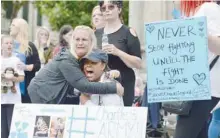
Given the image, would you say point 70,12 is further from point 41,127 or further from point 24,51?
point 41,127

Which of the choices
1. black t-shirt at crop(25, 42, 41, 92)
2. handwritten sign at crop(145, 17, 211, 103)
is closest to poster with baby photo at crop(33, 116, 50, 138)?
handwritten sign at crop(145, 17, 211, 103)

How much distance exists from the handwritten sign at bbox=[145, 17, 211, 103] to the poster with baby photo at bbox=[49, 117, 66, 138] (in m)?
0.73

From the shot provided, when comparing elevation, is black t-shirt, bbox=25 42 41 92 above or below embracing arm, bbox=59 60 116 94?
above

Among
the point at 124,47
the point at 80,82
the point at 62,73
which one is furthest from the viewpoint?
the point at 124,47

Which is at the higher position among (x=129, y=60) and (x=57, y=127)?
(x=129, y=60)

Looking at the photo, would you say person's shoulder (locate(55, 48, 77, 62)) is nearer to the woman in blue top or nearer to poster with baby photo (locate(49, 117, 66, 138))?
poster with baby photo (locate(49, 117, 66, 138))

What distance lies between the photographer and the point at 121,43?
5188mm

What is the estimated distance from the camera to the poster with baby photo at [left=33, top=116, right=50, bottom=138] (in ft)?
14.7

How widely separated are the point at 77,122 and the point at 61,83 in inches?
22.3

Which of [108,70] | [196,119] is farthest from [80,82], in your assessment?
[196,119]

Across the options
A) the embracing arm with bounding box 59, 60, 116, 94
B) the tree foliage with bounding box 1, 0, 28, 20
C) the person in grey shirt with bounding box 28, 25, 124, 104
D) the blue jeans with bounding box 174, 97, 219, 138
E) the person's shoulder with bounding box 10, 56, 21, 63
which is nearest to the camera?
the blue jeans with bounding box 174, 97, 219, 138

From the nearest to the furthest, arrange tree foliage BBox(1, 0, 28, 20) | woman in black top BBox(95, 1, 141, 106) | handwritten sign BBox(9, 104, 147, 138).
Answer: handwritten sign BBox(9, 104, 147, 138) < woman in black top BBox(95, 1, 141, 106) < tree foliage BBox(1, 0, 28, 20)

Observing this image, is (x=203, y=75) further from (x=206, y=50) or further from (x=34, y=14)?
Answer: (x=34, y=14)

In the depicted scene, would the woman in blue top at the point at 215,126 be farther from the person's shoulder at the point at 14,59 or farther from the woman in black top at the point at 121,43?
the person's shoulder at the point at 14,59
